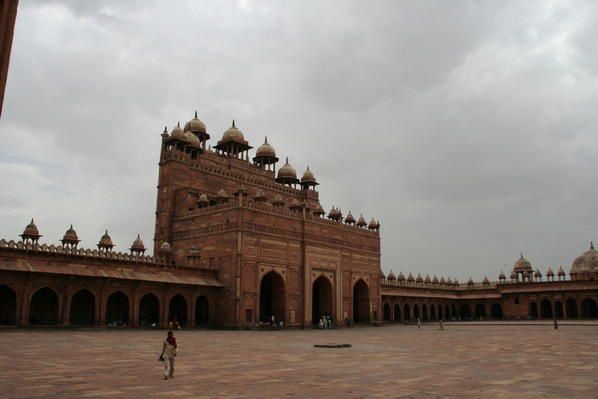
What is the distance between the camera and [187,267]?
34125 mm

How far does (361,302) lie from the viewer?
4672 cm

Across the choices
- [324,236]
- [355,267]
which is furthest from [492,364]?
[355,267]

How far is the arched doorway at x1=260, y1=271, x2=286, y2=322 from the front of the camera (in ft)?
124

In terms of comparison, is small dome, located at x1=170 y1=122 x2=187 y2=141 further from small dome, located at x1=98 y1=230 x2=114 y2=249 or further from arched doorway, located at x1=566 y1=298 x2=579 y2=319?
arched doorway, located at x1=566 y1=298 x2=579 y2=319

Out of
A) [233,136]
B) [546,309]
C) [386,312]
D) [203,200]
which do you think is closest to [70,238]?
[203,200]

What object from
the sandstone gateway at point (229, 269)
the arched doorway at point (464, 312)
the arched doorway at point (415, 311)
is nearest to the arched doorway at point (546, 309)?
the sandstone gateway at point (229, 269)

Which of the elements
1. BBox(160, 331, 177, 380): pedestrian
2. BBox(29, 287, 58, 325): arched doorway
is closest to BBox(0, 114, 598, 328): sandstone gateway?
BBox(29, 287, 58, 325): arched doorway

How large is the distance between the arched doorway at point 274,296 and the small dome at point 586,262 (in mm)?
37816

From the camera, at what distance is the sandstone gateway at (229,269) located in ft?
92.7

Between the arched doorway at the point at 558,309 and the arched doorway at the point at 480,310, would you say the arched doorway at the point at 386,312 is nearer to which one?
the arched doorway at the point at 480,310

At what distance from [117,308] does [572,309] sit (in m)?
44.1

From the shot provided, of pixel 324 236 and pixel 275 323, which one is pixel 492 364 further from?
pixel 324 236

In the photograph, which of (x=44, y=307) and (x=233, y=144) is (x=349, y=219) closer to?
(x=233, y=144)

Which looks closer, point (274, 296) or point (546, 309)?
point (274, 296)
